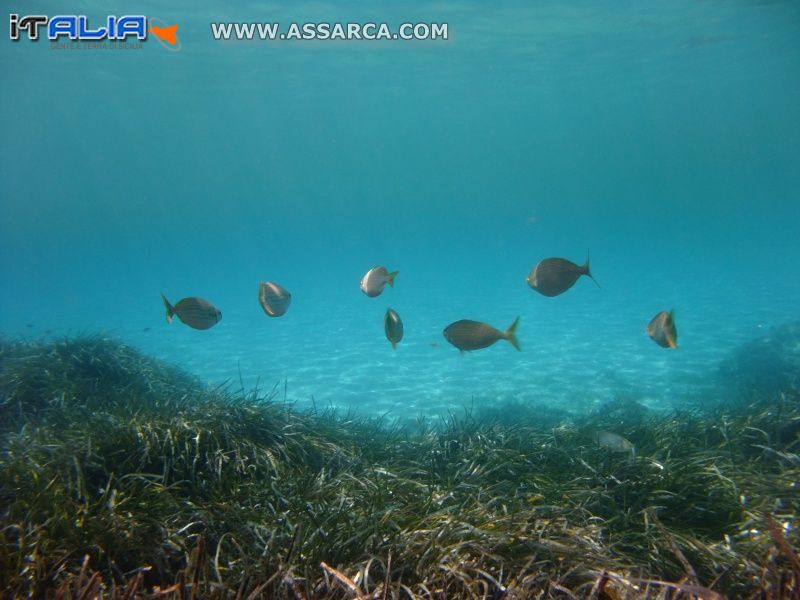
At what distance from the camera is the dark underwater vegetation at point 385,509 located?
2377mm

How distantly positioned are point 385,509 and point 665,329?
11.5 ft

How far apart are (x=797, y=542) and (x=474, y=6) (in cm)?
2470

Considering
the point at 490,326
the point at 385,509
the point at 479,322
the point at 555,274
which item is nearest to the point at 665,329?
the point at 555,274

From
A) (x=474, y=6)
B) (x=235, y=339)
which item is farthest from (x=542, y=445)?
(x=474, y=6)

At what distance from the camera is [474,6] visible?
21.5m

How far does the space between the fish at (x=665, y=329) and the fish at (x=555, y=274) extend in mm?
896

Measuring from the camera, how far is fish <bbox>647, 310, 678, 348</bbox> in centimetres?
457

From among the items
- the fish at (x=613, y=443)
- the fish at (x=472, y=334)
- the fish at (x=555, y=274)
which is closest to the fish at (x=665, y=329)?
the fish at (x=555, y=274)

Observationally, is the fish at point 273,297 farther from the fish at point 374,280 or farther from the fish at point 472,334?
the fish at point 472,334

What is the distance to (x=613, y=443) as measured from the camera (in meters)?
4.77

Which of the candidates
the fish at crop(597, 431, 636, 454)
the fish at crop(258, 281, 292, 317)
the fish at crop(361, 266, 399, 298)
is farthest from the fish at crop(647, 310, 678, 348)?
the fish at crop(258, 281, 292, 317)

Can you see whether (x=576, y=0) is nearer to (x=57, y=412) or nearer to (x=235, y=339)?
(x=235, y=339)

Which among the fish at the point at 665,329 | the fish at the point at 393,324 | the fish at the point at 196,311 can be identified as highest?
the fish at the point at 196,311

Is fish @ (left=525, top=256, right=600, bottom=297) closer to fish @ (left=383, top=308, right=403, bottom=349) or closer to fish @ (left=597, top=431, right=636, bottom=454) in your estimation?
fish @ (left=383, top=308, right=403, bottom=349)
